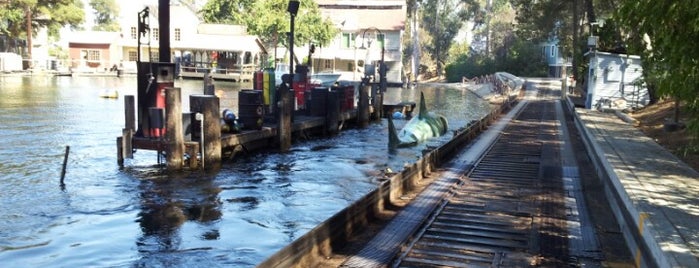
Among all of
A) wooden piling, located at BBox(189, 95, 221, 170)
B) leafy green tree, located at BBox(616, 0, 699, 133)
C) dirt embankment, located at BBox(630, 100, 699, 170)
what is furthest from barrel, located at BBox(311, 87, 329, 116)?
leafy green tree, located at BBox(616, 0, 699, 133)

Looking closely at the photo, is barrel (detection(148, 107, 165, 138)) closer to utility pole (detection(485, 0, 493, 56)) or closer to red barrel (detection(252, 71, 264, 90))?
red barrel (detection(252, 71, 264, 90))

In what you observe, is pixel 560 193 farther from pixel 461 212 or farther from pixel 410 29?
pixel 410 29

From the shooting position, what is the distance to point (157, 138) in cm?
1519

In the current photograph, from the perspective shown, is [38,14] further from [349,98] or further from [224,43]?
[349,98]

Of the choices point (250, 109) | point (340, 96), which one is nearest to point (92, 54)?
point (340, 96)

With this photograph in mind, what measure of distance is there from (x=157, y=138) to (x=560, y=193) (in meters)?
9.13

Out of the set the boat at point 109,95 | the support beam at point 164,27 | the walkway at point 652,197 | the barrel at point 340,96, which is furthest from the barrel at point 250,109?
the boat at point 109,95

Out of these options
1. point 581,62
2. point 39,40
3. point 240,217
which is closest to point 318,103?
point 240,217

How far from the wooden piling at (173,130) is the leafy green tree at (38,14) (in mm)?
52986

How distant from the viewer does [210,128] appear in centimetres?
1526

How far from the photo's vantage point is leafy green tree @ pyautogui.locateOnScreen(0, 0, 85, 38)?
199ft

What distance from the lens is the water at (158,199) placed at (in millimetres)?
9289

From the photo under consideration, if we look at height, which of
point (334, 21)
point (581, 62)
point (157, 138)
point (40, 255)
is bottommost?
point (40, 255)

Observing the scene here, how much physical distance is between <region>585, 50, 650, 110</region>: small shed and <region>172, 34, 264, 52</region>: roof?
40944 millimetres
